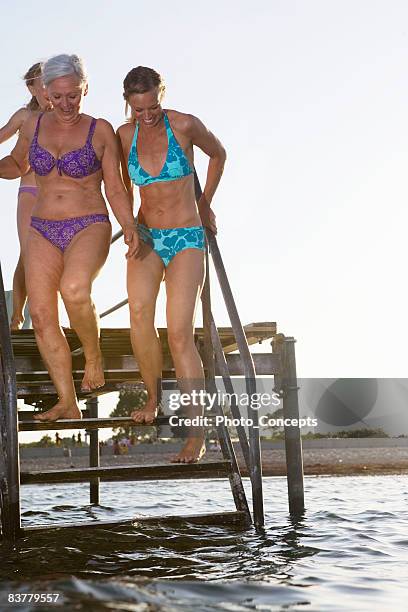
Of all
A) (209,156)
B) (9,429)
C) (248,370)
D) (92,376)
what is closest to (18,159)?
(209,156)

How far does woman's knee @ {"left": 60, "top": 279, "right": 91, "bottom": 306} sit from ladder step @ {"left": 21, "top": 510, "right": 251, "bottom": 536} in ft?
4.38

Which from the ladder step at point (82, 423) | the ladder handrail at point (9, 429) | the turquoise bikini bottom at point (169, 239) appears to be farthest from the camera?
the turquoise bikini bottom at point (169, 239)

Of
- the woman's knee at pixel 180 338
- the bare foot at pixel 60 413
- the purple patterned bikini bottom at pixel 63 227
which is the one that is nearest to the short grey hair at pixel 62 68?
the purple patterned bikini bottom at pixel 63 227

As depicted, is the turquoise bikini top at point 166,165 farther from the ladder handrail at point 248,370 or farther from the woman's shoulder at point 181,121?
the ladder handrail at point 248,370

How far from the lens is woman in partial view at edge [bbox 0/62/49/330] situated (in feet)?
20.1

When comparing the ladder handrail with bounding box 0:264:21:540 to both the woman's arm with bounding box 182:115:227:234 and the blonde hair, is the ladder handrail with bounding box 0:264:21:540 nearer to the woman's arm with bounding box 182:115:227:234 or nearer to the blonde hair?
the woman's arm with bounding box 182:115:227:234

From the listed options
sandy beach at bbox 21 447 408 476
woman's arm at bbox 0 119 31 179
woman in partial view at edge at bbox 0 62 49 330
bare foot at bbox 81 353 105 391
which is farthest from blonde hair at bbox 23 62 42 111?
sandy beach at bbox 21 447 408 476

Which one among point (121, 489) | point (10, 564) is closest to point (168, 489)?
point (121, 489)

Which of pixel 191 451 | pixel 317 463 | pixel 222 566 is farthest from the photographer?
pixel 317 463

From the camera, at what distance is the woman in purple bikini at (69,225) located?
16.7 ft

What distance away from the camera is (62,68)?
4.86 metres

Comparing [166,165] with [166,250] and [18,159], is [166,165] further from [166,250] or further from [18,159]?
[18,159]

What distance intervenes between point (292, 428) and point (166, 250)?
8.63 ft

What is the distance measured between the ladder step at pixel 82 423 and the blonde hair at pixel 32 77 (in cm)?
249
